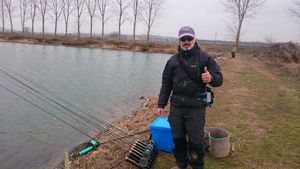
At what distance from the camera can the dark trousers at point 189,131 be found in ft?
13.3

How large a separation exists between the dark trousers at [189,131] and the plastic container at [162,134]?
71 centimetres

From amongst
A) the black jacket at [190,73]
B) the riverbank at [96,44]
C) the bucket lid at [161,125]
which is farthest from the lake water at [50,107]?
the riverbank at [96,44]

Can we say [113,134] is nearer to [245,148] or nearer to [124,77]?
[245,148]

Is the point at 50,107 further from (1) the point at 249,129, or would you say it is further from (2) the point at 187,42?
(2) the point at 187,42

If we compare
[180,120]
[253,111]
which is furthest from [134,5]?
[180,120]

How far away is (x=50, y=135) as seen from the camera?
25.6ft

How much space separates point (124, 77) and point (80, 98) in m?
7.07

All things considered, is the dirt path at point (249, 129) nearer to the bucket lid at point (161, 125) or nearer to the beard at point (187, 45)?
the bucket lid at point (161, 125)

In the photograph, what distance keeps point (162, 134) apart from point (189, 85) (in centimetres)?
161

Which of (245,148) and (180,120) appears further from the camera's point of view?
(245,148)

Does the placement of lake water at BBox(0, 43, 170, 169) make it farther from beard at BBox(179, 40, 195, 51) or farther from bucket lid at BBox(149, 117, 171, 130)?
beard at BBox(179, 40, 195, 51)

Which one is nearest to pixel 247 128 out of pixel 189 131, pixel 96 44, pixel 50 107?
pixel 189 131

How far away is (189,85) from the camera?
393cm

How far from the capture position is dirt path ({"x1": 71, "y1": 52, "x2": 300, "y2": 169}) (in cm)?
527
